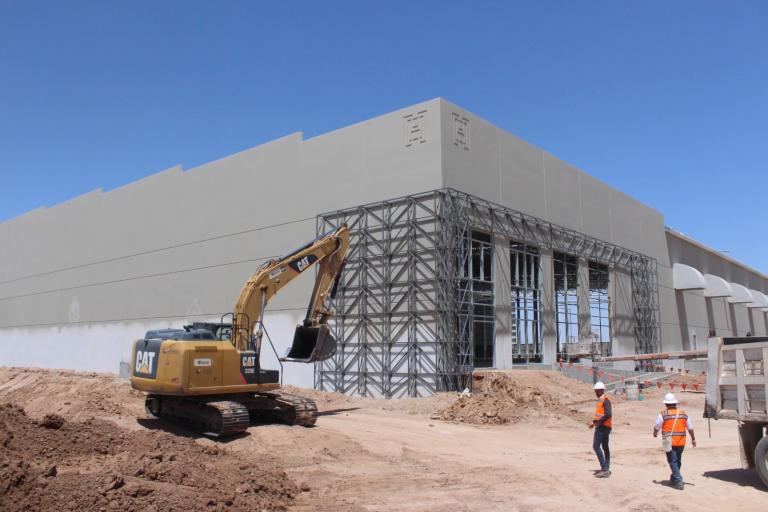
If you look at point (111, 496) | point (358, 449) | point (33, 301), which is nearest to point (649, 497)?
point (358, 449)

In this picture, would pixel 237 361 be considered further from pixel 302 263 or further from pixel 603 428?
pixel 603 428

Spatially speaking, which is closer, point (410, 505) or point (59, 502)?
point (59, 502)

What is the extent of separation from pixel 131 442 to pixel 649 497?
9141 millimetres

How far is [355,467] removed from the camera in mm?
12164

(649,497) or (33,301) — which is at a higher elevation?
(33,301)

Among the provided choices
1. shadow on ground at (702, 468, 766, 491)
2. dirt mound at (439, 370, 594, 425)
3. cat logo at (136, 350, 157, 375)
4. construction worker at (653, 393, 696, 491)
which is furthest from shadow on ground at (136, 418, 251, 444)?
shadow on ground at (702, 468, 766, 491)

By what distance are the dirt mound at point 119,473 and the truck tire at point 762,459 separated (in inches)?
295

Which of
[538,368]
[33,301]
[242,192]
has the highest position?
[242,192]

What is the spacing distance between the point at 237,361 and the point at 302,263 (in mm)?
3598

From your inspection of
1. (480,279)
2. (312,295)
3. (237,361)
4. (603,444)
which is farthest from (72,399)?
(603,444)

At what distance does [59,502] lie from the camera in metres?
7.32

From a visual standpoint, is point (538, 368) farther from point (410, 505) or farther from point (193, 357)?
point (410, 505)

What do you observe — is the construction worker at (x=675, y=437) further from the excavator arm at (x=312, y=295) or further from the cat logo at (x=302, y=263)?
the cat logo at (x=302, y=263)

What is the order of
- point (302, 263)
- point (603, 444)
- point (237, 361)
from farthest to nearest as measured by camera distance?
point (302, 263) < point (237, 361) < point (603, 444)
